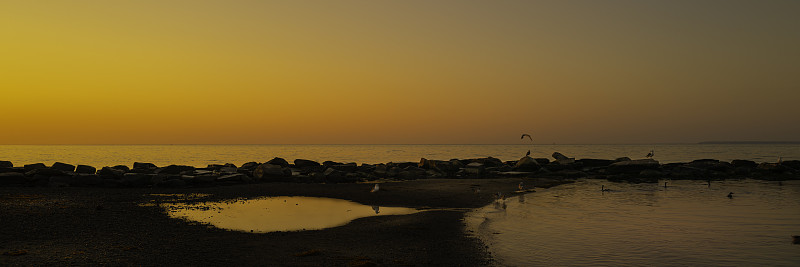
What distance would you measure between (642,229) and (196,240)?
14.5 metres

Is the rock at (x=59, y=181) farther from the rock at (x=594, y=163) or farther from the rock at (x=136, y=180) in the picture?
the rock at (x=594, y=163)

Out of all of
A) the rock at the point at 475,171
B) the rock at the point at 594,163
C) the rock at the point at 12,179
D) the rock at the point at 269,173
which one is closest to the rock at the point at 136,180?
the rock at the point at 12,179

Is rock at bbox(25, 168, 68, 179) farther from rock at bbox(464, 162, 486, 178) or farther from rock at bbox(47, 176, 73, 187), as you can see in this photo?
rock at bbox(464, 162, 486, 178)

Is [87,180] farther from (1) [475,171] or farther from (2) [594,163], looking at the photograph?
(2) [594,163]

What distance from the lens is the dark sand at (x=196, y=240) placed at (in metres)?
11.8

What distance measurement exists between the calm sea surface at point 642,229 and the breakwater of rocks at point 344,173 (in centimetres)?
1416

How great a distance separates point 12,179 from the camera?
1225 inches

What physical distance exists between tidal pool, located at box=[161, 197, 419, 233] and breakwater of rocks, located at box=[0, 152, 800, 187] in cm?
1086

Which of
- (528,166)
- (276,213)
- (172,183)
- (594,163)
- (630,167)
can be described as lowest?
(276,213)

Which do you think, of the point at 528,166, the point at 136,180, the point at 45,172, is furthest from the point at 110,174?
the point at 528,166

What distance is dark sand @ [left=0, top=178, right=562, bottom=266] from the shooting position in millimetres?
11789

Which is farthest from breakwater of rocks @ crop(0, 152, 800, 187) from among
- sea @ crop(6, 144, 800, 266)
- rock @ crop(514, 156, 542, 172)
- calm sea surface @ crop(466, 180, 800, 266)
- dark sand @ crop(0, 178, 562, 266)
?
calm sea surface @ crop(466, 180, 800, 266)

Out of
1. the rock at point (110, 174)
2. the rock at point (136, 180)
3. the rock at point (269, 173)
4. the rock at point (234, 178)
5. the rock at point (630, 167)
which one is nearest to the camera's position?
the rock at point (136, 180)

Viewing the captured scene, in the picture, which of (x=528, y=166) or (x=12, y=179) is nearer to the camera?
(x=12, y=179)
